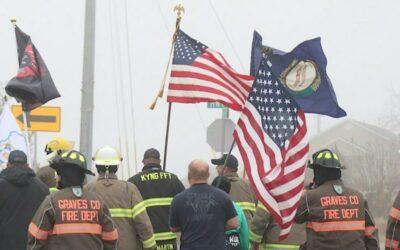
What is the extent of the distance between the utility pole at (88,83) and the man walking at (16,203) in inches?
179

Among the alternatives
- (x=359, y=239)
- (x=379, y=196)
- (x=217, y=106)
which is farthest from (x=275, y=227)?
(x=379, y=196)

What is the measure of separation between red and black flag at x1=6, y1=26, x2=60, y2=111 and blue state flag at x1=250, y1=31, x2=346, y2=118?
3.17 metres

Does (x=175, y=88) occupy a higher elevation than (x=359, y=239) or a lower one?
higher

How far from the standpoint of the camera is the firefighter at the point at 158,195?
9.75m

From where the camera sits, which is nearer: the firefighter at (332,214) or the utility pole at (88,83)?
the firefighter at (332,214)

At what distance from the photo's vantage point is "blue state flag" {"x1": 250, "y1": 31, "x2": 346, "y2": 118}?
10.2 metres

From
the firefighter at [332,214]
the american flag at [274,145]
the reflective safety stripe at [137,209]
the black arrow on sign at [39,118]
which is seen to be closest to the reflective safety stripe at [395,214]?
the firefighter at [332,214]

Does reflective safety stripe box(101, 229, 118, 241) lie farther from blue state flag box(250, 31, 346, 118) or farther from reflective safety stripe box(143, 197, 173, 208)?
blue state flag box(250, 31, 346, 118)

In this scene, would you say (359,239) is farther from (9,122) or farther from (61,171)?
(9,122)

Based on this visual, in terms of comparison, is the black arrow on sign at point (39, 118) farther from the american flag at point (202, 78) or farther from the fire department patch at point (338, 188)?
the fire department patch at point (338, 188)

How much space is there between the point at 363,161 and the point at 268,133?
804 inches

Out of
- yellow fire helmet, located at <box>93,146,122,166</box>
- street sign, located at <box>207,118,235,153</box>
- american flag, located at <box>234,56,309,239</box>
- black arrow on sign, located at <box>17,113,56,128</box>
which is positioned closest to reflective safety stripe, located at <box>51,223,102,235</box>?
yellow fire helmet, located at <box>93,146,122,166</box>

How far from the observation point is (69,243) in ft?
24.4

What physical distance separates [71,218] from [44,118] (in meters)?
7.77
